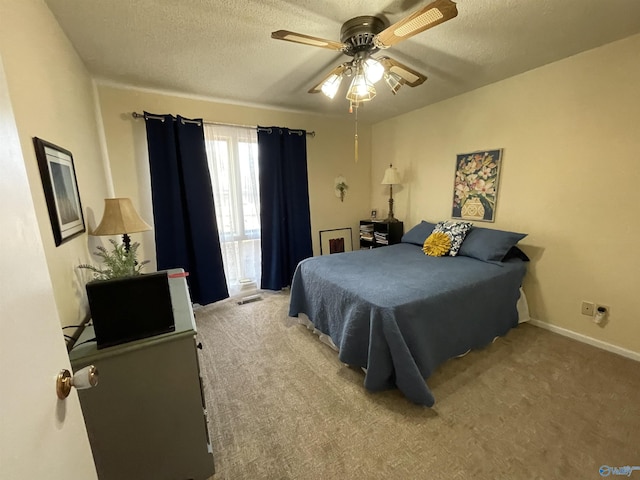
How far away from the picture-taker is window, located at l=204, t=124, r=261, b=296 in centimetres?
298

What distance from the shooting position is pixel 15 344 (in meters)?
0.49

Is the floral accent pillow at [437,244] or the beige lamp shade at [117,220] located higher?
the beige lamp shade at [117,220]

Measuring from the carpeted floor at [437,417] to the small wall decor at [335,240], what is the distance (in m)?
1.80

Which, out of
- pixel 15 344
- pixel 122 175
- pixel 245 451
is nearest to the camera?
pixel 15 344

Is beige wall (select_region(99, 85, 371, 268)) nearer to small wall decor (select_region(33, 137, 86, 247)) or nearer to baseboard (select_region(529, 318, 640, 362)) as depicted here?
small wall decor (select_region(33, 137, 86, 247))

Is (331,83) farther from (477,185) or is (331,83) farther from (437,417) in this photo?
(437,417)

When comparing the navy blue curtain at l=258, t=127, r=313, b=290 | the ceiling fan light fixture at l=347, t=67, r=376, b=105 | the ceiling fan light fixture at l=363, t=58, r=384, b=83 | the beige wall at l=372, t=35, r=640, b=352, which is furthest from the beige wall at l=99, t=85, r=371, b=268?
the ceiling fan light fixture at l=363, t=58, r=384, b=83

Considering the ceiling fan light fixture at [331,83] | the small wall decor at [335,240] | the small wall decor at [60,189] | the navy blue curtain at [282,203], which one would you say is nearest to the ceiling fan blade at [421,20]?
the ceiling fan light fixture at [331,83]

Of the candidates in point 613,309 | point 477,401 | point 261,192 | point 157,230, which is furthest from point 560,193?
point 157,230

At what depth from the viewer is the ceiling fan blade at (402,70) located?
5.54ft

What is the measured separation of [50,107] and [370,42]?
1742mm

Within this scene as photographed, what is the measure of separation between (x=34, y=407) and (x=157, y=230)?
8.09 ft

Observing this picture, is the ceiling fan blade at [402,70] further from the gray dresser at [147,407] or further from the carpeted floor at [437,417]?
the carpeted floor at [437,417]

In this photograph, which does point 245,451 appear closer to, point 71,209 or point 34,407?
point 34,407
